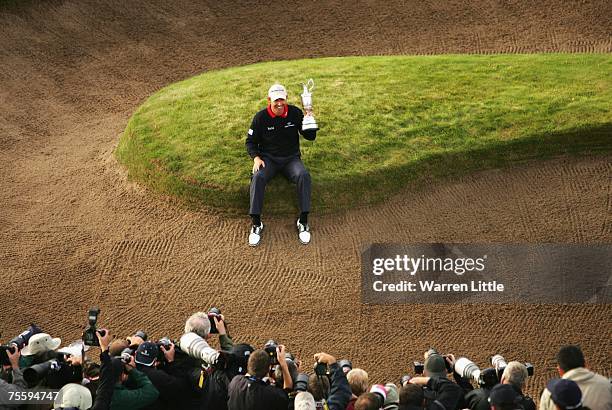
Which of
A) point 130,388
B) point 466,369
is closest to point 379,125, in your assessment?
point 466,369

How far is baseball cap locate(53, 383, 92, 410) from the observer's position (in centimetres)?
790

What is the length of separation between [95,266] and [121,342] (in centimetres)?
429

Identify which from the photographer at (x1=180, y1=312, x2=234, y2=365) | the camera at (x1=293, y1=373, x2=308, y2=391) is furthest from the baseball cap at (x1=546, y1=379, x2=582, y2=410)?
the photographer at (x1=180, y1=312, x2=234, y2=365)

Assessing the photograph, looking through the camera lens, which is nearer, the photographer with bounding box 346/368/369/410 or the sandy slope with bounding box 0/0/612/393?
the photographer with bounding box 346/368/369/410

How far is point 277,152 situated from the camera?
13.5 meters

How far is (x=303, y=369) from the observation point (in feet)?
37.8

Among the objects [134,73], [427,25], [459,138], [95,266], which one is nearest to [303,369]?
[95,266]

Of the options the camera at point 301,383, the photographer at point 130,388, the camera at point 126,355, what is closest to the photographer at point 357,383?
the camera at point 301,383

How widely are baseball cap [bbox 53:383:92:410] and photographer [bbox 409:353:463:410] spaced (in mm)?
3255

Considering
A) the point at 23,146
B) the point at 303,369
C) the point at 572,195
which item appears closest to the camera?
the point at 303,369

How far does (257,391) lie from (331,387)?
2.48 ft

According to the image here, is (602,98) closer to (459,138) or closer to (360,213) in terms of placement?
(459,138)

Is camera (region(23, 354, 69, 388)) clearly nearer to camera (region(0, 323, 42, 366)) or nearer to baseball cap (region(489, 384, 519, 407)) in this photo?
camera (region(0, 323, 42, 366))

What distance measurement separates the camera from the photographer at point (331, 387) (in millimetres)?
8195
